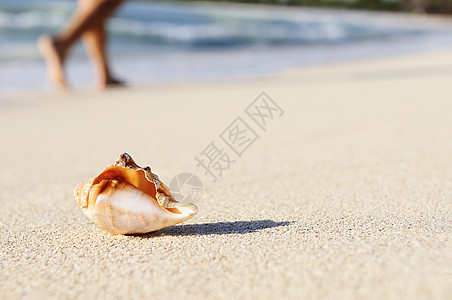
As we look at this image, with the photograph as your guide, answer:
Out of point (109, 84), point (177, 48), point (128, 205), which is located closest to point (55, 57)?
point (109, 84)

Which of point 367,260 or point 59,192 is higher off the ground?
point 367,260

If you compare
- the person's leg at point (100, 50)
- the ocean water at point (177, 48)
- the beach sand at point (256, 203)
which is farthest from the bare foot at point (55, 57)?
the ocean water at point (177, 48)

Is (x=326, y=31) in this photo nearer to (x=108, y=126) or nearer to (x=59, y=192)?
(x=108, y=126)

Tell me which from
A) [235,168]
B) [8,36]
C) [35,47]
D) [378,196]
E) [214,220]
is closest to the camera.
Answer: [214,220]

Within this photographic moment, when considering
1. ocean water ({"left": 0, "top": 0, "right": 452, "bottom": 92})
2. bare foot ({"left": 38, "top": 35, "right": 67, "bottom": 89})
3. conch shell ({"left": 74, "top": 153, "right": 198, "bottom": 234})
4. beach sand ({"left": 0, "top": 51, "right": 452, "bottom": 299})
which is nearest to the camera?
beach sand ({"left": 0, "top": 51, "right": 452, "bottom": 299})

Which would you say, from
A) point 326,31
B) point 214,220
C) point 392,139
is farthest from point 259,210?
point 326,31

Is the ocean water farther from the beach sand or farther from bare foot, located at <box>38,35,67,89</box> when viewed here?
the beach sand

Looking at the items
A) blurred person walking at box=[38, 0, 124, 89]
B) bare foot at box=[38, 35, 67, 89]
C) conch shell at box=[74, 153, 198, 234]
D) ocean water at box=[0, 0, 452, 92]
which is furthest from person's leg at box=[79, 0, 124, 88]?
conch shell at box=[74, 153, 198, 234]
